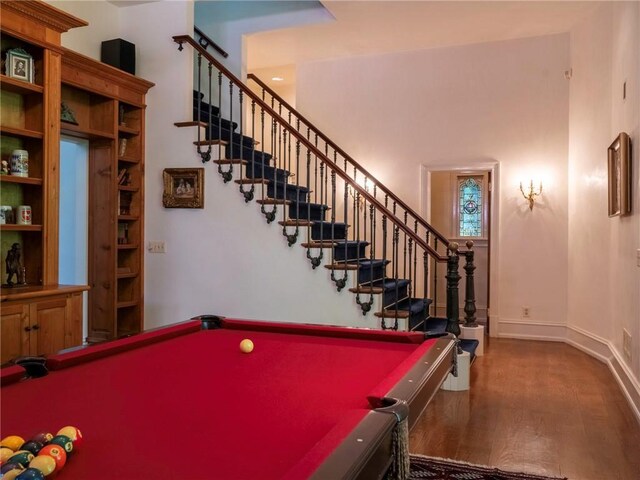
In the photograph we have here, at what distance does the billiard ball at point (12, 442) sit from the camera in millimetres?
1101

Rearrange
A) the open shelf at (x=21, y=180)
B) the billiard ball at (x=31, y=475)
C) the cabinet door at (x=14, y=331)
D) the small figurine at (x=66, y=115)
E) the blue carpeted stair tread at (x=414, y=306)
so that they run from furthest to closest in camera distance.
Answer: the blue carpeted stair tread at (x=414, y=306), the small figurine at (x=66, y=115), the open shelf at (x=21, y=180), the cabinet door at (x=14, y=331), the billiard ball at (x=31, y=475)

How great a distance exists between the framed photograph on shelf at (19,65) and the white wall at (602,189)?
437 cm

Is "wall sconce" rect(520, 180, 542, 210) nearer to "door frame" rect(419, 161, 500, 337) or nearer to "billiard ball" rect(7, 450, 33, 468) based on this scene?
"door frame" rect(419, 161, 500, 337)

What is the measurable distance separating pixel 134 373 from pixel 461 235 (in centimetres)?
657

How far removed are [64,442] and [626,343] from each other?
4265 mm

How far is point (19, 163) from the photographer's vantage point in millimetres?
3693

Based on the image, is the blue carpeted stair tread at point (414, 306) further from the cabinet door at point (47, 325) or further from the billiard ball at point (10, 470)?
the billiard ball at point (10, 470)

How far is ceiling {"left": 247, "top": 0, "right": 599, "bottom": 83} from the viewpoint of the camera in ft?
17.2

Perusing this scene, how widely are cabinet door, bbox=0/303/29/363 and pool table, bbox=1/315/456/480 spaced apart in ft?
4.80

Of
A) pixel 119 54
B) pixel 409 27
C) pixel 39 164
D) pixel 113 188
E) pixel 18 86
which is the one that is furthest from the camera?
pixel 409 27

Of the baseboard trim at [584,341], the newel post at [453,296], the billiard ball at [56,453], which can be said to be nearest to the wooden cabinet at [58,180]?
the billiard ball at [56,453]

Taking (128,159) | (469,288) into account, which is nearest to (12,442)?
(128,159)

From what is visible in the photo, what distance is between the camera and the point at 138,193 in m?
5.11

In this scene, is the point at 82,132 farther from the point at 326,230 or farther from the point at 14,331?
the point at 326,230
